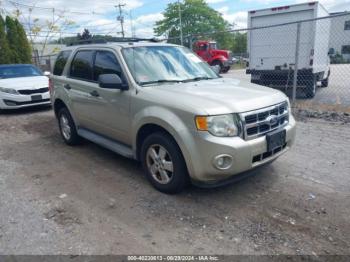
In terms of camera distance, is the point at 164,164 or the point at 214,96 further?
the point at 164,164

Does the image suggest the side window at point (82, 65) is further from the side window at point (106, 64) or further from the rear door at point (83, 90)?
the side window at point (106, 64)

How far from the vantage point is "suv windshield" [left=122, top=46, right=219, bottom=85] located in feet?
13.4

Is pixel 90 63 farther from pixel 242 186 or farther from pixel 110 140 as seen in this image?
pixel 242 186

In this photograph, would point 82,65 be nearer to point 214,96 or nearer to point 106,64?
point 106,64

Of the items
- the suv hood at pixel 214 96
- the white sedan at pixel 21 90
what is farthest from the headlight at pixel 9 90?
the suv hood at pixel 214 96

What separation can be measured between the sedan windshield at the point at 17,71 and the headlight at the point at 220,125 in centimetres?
877

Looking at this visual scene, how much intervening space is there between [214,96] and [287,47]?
26.1ft

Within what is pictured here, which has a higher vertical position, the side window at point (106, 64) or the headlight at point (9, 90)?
the side window at point (106, 64)

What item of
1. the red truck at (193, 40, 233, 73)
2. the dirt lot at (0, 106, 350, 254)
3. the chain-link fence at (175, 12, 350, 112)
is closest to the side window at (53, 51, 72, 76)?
the dirt lot at (0, 106, 350, 254)

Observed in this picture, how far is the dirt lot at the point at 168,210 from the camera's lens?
284cm

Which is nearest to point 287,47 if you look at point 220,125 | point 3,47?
point 220,125

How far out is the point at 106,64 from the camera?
448cm

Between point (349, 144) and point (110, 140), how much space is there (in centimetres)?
408

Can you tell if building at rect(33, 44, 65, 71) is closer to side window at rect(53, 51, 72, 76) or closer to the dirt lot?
side window at rect(53, 51, 72, 76)
